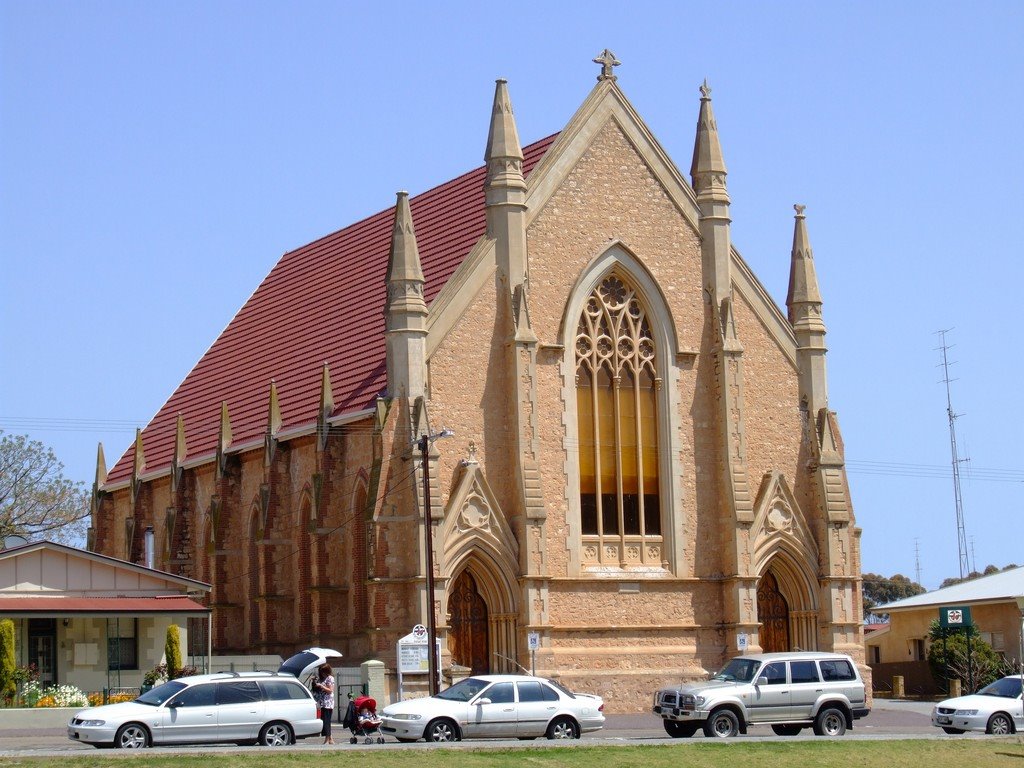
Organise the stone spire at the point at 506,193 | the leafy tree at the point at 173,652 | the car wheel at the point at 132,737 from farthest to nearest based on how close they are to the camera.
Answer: the stone spire at the point at 506,193 → the leafy tree at the point at 173,652 → the car wheel at the point at 132,737

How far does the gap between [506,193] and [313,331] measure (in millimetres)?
11736

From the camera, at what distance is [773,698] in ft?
118

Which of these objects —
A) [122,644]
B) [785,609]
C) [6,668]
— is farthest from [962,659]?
[6,668]

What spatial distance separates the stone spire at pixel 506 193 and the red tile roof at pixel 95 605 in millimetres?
11504

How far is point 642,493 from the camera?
47.9 meters

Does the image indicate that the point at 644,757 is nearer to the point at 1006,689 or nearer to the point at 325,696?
the point at 325,696

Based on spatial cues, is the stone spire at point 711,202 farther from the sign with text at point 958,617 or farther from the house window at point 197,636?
the house window at point 197,636

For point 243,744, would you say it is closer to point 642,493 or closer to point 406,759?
point 406,759

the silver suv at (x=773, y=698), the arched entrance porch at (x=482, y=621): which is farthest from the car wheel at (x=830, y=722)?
the arched entrance porch at (x=482, y=621)

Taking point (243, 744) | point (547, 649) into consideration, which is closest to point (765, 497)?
point (547, 649)

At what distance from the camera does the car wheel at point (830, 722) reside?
36.2 meters

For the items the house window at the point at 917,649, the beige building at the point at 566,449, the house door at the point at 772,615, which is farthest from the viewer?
the house window at the point at 917,649

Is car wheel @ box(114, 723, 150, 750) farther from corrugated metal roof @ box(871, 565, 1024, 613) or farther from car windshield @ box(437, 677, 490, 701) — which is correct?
corrugated metal roof @ box(871, 565, 1024, 613)

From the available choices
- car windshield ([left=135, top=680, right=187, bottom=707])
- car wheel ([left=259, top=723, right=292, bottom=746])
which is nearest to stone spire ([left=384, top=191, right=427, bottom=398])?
car wheel ([left=259, top=723, right=292, bottom=746])
